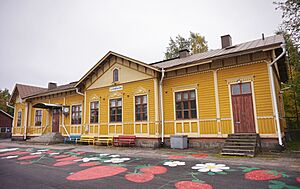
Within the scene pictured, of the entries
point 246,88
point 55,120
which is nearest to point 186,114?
point 246,88

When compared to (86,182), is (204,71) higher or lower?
higher

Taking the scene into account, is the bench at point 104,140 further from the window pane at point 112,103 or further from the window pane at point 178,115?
the window pane at point 178,115

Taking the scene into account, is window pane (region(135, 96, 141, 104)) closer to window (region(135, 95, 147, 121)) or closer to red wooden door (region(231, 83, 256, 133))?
window (region(135, 95, 147, 121))

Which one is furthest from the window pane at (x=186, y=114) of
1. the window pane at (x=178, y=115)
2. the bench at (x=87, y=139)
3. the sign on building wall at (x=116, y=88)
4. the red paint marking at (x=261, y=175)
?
the bench at (x=87, y=139)

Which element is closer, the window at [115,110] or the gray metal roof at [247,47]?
the gray metal roof at [247,47]

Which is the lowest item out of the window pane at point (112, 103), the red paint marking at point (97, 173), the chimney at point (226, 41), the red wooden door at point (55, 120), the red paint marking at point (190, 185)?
the red paint marking at point (97, 173)

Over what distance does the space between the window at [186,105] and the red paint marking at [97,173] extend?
558cm

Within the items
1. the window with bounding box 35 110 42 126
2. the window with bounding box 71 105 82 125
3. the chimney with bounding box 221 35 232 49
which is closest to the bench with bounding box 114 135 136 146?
the window with bounding box 71 105 82 125

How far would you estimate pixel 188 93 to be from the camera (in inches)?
435

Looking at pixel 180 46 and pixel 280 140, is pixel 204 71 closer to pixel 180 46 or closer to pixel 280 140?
pixel 280 140

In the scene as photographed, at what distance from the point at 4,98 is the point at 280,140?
49.9 m

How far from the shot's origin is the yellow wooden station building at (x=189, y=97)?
9.02 meters

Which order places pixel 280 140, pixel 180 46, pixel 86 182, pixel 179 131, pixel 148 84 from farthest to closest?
pixel 180 46
pixel 148 84
pixel 179 131
pixel 280 140
pixel 86 182

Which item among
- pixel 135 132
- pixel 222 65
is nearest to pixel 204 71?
pixel 222 65
